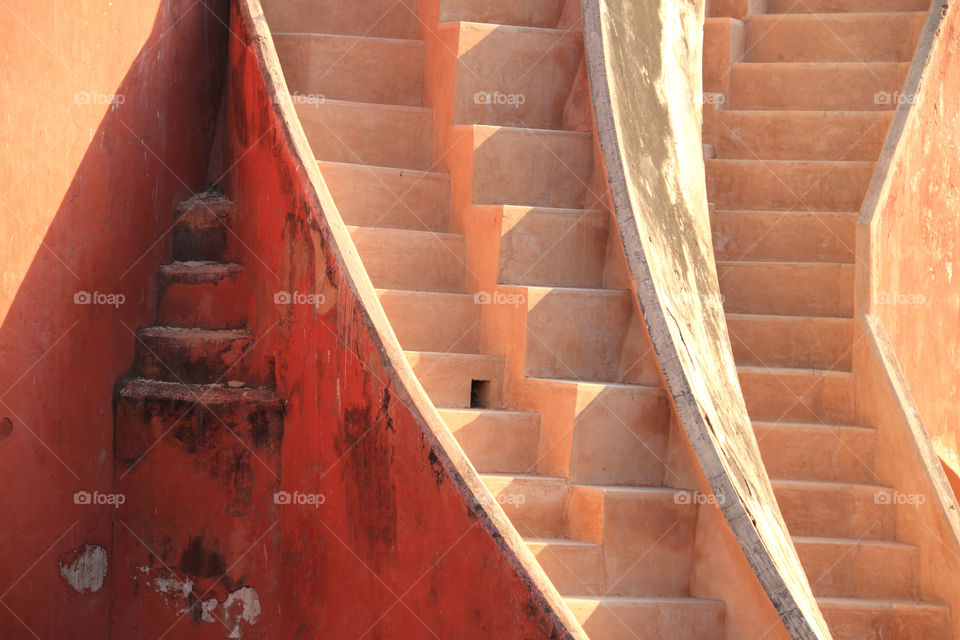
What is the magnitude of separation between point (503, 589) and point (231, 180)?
2.22 m

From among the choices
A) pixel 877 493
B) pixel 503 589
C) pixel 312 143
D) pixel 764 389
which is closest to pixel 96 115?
pixel 312 143

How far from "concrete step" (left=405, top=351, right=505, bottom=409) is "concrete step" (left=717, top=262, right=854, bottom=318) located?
1677 mm

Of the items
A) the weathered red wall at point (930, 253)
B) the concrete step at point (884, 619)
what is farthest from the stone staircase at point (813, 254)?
the weathered red wall at point (930, 253)

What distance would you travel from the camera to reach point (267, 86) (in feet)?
14.2

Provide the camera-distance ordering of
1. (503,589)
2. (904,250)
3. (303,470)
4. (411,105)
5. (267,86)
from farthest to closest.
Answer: (904,250) < (411,105) < (267,86) < (303,470) < (503,589)

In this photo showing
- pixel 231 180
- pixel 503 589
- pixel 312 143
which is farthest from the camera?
pixel 312 143

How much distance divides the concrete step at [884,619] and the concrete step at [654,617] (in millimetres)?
925

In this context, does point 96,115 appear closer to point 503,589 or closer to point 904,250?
point 503,589

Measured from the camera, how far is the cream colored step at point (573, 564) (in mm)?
3877

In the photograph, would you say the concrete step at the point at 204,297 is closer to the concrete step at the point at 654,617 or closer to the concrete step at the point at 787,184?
the concrete step at the point at 654,617

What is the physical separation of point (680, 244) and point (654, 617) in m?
1.49

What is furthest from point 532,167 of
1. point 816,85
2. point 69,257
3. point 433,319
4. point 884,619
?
point 816,85

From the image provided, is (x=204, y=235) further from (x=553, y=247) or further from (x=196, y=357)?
(x=553, y=247)

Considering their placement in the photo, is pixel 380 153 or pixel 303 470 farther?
pixel 380 153
